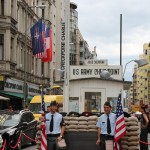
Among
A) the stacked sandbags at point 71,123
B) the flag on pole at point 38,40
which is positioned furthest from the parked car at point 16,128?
the flag on pole at point 38,40

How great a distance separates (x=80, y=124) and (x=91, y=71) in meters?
5.95

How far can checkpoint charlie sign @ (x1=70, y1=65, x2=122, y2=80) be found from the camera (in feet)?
61.5

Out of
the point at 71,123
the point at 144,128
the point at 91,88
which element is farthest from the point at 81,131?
the point at 91,88

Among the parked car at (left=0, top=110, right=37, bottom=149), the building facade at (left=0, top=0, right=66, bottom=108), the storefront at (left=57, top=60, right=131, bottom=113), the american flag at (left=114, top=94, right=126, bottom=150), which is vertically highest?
the building facade at (left=0, top=0, right=66, bottom=108)

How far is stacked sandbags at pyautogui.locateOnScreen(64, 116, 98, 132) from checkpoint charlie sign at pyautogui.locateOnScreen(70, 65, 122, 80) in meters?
5.45

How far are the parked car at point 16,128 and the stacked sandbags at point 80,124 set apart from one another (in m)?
5.51

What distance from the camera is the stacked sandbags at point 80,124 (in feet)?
43.7

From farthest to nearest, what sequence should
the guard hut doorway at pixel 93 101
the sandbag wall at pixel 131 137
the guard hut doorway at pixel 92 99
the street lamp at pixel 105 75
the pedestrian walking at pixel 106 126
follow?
the guard hut doorway at pixel 93 101 < the guard hut doorway at pixel 92 99 < the street lamp at pixel 105 75 < the sandbag wall at pixel 131 137 < the pedestrian walking at pixel 106 126

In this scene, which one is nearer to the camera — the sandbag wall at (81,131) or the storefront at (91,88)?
the sandbag wall at (81,131)

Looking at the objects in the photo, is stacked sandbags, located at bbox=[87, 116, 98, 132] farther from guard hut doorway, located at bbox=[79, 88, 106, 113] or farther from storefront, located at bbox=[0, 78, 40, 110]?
storefront, located at bbox=[0, 78, 40, 110]

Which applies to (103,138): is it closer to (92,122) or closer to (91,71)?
(92,122)

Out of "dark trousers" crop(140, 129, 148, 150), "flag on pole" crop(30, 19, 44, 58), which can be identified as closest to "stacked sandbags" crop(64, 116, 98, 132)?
"dark trousers" crop(140, 129, 148, 150)

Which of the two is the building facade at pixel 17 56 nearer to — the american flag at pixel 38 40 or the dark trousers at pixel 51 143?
the american flag at pixel 38 40

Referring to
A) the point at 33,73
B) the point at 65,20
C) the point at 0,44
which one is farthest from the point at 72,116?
the point at 33,73
